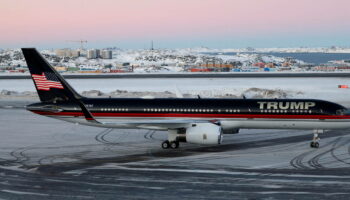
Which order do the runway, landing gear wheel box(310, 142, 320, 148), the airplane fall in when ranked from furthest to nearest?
landing gear wheel box(310, 142, 320, 148) < the airplane < the runway

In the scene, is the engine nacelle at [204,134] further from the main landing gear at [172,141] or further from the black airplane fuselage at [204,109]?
the black airplane fuselage at [204,109]

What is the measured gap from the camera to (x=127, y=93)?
245ft

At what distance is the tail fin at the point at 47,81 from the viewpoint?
37.7 metres

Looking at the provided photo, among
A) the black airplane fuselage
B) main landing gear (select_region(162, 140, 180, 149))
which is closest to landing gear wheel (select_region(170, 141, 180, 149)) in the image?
main landing gear (select_region(162, 140, 180, 149))

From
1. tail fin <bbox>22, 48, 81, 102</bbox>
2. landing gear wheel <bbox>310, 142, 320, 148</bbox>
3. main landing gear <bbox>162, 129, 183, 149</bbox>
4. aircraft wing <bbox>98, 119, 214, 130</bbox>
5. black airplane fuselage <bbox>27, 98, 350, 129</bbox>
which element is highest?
tail fin <bbox>22, 48, 81, 102</bbox>

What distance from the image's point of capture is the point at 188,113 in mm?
36656

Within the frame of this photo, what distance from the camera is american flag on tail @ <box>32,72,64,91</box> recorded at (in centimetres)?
3791

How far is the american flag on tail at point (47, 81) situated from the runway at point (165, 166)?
15.0ft

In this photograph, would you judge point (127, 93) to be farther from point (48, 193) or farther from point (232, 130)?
point (48, 193)

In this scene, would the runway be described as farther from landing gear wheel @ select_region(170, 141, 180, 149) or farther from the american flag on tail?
the american flag on tail

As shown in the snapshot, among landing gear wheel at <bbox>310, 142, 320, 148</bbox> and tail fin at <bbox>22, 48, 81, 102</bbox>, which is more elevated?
tail fin at <bbox>22, 48, 81, 102</bbox>

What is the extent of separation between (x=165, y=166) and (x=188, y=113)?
26.5 ft

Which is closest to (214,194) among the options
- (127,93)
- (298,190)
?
(298,190)

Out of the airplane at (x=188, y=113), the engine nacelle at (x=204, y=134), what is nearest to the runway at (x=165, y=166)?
the engine nacelle at (x=204, y=134)
